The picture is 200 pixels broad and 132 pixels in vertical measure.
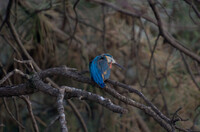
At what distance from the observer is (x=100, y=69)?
2.25 meters

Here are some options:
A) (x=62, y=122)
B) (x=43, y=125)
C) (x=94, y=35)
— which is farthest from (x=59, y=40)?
(x=62, y=122)

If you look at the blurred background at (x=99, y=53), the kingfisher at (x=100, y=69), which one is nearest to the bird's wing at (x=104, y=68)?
the kingfisher at (x=100, y=69)

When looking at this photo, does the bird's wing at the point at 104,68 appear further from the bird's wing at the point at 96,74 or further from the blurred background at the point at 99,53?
the blurred background at the point at 99,53

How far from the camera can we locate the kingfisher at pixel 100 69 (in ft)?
6.67

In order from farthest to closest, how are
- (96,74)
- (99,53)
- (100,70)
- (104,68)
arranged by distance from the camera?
(99,53) < (104,68) < (100,70) < (96,74)

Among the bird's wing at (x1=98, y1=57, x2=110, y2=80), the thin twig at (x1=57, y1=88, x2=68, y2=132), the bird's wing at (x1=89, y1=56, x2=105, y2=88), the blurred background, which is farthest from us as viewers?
the blurred background

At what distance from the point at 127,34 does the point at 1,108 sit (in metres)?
2.25

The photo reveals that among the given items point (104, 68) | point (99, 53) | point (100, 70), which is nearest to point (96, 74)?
point (100, 70)

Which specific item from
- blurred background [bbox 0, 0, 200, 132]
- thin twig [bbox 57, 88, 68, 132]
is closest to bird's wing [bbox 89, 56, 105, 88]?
thin twig [bbox 57, 88, 68, 132]

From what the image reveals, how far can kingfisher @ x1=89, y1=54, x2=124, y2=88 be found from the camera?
6.67ft

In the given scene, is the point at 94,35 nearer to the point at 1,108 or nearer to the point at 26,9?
the point at 26,9

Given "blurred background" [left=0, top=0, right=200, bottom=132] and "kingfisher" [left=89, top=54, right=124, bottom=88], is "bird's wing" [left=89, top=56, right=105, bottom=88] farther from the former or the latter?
"blurred background" [left=0, top=0, right=200, bottom=132]

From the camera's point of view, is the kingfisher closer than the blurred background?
Yes

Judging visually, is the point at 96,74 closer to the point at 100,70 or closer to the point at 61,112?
the point at 100,70
